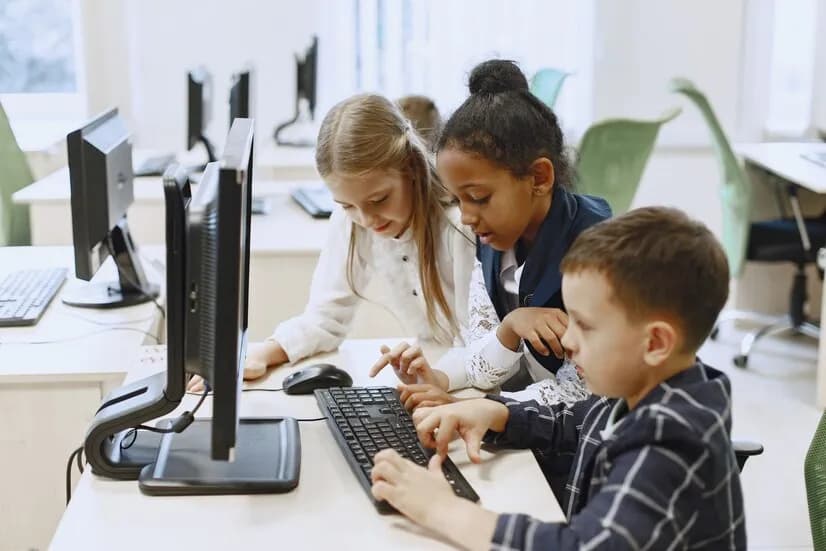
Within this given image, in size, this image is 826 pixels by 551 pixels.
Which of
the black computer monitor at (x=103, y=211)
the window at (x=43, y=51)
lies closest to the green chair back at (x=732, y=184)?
the black computer monitor at (x=103, y=211)

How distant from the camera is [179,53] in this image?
471cm

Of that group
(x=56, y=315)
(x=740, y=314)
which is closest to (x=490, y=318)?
(x=56, y=315)

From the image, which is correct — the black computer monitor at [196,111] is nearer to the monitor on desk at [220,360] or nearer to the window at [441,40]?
the window at [441,40]

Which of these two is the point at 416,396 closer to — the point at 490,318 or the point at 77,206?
the point at 490,318

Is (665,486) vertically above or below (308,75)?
below

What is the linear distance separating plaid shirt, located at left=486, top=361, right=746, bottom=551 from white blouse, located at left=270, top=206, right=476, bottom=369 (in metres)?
0.80

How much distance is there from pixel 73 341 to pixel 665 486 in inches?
52.3

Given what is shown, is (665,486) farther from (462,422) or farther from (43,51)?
(43,51)

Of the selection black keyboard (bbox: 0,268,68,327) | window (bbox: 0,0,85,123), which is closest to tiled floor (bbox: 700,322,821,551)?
black keyboard (bbox: 0,268,68,327)

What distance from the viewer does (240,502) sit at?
1.25 metres

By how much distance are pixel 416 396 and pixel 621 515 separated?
502mm

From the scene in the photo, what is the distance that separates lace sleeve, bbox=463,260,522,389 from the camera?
1.60m

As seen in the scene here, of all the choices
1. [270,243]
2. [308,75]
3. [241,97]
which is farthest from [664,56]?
[270,243]

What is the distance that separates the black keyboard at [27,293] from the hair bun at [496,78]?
102cm
